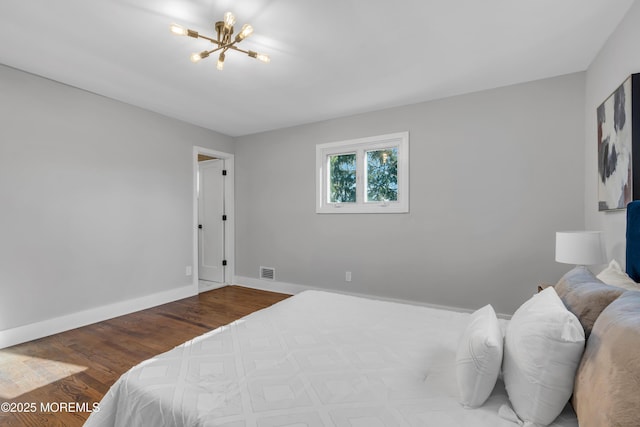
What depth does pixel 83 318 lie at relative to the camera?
3.11m

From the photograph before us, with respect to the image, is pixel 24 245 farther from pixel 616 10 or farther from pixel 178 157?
pixel 616 10

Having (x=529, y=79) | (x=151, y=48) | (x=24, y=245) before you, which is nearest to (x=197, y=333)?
(x=24, y=245)

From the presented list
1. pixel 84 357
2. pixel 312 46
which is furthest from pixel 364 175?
pixel 84 357

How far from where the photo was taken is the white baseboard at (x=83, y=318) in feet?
8.71

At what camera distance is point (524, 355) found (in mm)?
984

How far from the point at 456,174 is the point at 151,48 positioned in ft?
10.3

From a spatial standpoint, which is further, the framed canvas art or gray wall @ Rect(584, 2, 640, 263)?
gray wall @ Rect(584, 2, 640, 263)

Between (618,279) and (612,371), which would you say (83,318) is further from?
(618,279)

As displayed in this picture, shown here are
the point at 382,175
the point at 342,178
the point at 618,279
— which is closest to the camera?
the point at 618,279

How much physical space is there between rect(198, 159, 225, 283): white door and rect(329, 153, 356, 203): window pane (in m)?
1.98

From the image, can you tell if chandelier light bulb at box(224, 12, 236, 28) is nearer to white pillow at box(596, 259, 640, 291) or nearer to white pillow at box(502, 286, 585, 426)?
white pillow at box(502, 286, 585, 426)

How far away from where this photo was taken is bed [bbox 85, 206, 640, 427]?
813mm

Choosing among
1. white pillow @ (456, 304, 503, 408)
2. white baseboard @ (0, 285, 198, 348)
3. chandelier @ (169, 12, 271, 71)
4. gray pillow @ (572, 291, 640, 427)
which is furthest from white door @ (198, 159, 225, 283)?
gray pillow @ (572, 291, 640, 427)

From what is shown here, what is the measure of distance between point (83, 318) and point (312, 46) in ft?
11.6
